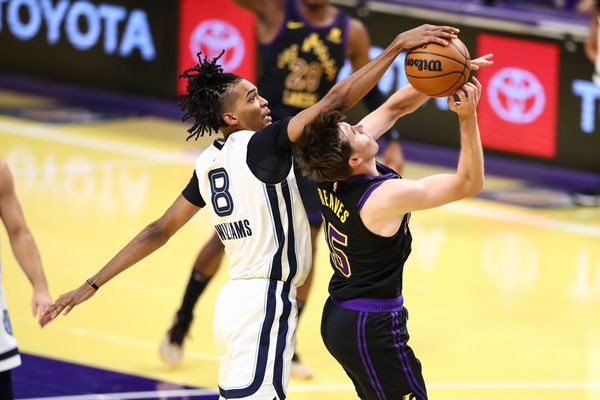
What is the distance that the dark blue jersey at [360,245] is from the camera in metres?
5.12

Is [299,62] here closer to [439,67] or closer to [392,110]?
[392,110]

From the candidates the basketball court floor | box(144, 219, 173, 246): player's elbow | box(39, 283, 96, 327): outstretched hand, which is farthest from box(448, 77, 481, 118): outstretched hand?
the basketball court floor

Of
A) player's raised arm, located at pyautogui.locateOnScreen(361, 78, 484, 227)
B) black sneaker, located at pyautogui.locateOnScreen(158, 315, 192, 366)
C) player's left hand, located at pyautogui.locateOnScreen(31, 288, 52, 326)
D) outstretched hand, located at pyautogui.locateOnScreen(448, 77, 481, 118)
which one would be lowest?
black sneaker, located at pyautogui.locateOnScreen(158, 315, 192, 366)

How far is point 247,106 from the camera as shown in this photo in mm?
5301

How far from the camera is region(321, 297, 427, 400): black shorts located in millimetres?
5211

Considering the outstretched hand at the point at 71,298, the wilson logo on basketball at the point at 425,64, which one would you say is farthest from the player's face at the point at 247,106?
the outstretched hand at the point at 71,298

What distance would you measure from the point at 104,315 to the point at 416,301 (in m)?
2.19

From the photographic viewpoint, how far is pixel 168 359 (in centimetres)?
741

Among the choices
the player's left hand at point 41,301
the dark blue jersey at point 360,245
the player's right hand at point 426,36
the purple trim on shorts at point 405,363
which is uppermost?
the player's right hand at point 426,36

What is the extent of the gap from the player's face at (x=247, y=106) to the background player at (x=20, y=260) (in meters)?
1.05

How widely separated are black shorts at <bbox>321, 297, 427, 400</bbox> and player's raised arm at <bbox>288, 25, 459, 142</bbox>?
0.82m

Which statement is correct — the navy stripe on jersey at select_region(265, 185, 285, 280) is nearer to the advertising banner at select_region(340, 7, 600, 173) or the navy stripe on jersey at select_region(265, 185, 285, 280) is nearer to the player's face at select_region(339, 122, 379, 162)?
the player's face at select_region(339, 122, 379, 162)

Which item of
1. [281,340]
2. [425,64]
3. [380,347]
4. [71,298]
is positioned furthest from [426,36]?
[71,298]

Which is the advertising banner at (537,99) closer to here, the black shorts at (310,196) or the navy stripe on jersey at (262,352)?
the black shorts at (310,196)
